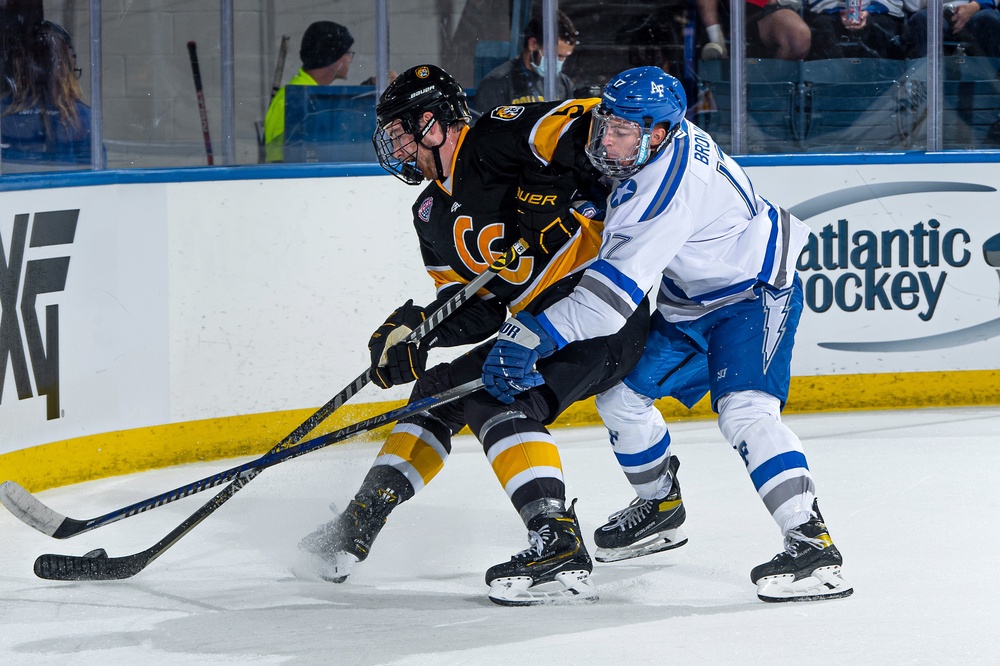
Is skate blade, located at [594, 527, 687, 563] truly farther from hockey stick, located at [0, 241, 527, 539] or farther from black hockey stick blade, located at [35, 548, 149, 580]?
black hockey stick blade, located at [35, 548, 149, 580]

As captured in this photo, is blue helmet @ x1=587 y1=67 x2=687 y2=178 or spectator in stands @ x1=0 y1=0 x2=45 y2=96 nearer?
blue helmet @ x1=587 y1=67 x2=687 y2=178

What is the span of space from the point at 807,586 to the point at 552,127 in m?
1.02

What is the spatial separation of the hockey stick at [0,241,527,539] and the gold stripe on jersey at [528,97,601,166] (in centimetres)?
20

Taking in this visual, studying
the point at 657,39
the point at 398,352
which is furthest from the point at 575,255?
the point at 657,39

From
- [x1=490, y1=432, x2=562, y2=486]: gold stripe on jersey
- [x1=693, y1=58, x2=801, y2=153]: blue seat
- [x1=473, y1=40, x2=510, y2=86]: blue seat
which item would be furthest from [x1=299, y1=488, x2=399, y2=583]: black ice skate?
[x1=693, y1=58, x2=801, y2=153]: blue seat

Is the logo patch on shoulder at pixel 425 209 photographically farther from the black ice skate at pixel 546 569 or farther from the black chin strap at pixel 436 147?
the black ice skate at pixel 546 569

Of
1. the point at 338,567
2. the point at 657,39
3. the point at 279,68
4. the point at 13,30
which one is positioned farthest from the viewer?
the point at 657,39

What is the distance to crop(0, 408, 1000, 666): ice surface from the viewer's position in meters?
2.20

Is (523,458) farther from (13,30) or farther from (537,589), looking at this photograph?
(13,30)

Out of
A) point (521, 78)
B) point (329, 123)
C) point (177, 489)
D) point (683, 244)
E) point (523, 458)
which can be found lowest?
point (177, 489)

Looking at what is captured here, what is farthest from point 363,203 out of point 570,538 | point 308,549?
point 570,538

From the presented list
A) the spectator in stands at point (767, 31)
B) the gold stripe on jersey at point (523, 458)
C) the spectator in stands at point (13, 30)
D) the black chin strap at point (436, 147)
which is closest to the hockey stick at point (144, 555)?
the gold stripe on jersey at point (523, 458)

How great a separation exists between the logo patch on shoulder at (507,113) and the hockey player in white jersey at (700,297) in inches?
10.3

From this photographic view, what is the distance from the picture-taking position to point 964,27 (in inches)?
181
